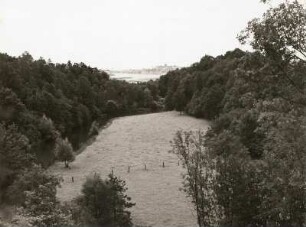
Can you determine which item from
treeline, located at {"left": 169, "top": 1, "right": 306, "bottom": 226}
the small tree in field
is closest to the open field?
the small tree in field

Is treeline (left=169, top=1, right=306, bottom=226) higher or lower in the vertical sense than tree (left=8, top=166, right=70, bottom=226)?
higher

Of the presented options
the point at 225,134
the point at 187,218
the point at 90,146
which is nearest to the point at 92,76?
the point at 90,146

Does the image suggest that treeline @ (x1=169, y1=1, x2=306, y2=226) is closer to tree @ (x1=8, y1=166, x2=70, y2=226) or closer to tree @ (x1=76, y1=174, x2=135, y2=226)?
tree @ (x1=76, y1=174, x2=135, y2=226)

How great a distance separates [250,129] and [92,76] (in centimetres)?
9106

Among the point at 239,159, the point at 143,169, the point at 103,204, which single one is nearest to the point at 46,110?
the point at 143,169

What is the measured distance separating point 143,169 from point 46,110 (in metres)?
41.6

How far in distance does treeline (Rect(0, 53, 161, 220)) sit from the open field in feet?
13.1

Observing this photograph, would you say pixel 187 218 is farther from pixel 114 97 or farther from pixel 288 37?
pixel 114 97

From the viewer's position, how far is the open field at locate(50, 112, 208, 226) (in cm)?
3747

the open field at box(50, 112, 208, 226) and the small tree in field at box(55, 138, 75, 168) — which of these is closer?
the open field at box(50, 112, 208, 226)

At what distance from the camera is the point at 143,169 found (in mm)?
53781

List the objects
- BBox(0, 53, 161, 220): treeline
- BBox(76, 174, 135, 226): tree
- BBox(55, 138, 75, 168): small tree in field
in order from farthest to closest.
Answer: BBox(55, 138, 75, 168): small tree in field < BBox(0, 53, 161, 220): treeline < BBox(76, 174, 135, 226): tree

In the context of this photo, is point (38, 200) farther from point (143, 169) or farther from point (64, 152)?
point (64, 152)

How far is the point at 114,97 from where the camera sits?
5172 inches
